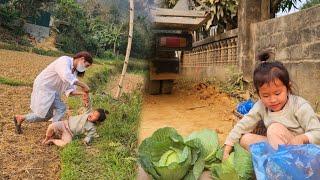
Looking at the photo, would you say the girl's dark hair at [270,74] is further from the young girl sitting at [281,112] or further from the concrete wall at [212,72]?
the concrete wall at [212,72]

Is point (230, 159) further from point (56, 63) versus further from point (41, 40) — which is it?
point (41, 40)

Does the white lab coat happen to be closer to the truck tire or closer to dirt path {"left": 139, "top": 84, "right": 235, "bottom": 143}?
dirt path {"left": 139, "top": 84, "right": 235, "bottom": 143}

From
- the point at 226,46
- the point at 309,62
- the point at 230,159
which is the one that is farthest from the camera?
the point at 226,46

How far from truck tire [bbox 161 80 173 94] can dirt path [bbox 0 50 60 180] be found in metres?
1.74

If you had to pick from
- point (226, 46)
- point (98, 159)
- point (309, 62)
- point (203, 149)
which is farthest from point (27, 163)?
point (226, 46)

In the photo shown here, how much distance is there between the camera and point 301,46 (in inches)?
138

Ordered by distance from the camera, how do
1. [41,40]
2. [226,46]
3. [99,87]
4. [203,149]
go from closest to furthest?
[203,149] → [41,40] → [99,87] → [226,46]

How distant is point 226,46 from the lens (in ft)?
19.1

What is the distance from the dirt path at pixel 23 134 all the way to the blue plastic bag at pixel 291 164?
1.36 meters

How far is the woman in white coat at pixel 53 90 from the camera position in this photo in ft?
10.7

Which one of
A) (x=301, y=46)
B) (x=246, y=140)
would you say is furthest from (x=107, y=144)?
(x=301, y=46)

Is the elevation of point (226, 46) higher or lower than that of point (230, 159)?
higher

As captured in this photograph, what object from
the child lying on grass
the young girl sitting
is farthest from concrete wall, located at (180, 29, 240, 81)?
the young girl sitting

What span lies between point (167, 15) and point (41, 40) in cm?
119
